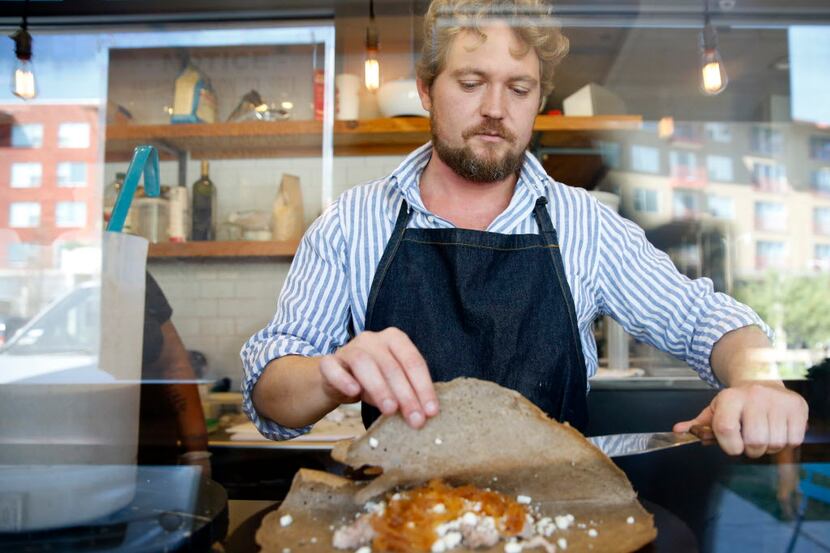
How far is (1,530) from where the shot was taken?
652 millimetres

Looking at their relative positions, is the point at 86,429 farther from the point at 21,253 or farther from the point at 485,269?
the point at 21,253

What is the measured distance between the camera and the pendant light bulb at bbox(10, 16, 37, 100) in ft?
5.34

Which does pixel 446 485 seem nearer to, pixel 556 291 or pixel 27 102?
pixel 556 291

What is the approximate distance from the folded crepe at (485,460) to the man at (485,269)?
216 millimetres

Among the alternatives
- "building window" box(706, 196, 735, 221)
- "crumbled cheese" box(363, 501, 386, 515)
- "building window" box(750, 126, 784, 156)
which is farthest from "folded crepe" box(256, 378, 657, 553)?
"building window" box(750, 126, 784, 156)

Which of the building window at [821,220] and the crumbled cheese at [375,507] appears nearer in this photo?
the crumbled cheese at [375,507]

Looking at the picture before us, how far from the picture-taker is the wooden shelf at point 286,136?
2465mm

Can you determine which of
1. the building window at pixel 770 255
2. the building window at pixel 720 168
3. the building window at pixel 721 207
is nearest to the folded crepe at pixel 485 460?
the building window at pixel 770 255

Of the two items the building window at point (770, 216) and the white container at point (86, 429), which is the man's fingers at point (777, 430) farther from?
the building window at point (770, 216)

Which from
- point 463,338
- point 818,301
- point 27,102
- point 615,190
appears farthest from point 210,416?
point 818,301

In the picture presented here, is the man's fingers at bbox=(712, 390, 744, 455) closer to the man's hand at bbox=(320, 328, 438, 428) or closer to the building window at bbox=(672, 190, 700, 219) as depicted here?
the man's hand at bbox=(320, 328, 438, 428)

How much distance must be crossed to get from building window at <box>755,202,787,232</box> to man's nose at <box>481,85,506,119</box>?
8.27ft

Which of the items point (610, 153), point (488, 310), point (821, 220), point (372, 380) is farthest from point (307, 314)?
point (821, 220)

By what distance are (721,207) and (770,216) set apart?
0.22m
